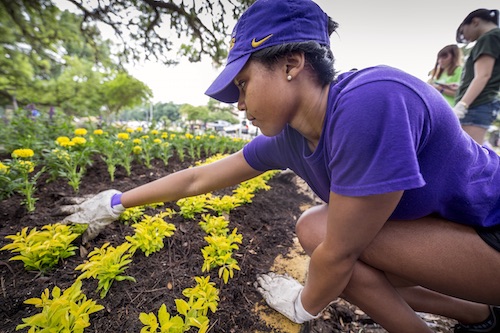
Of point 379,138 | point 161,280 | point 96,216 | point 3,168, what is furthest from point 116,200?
point 379,138

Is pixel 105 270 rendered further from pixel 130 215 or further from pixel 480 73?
pixel 480 73

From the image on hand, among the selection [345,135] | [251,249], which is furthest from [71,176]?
[345,135]

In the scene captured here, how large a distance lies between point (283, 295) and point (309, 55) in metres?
1.15

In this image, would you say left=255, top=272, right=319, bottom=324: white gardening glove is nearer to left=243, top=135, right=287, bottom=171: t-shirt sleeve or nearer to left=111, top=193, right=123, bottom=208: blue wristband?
left=243, top=135, right=287, bottom=171: t-shirt sleeve

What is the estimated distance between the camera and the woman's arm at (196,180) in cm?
133

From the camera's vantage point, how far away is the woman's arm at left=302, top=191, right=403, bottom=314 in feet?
2.37

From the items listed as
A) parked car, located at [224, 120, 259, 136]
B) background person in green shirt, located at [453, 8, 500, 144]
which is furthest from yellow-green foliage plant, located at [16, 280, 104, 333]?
parked car, located at [224, 120, 259, 136]

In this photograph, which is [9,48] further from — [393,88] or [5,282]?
[393,88]

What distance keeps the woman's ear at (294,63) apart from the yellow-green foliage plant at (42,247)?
142 centimetres

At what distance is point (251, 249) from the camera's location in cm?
166

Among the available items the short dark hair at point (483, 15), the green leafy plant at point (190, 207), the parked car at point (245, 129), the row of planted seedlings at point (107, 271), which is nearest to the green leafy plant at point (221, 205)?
the green leafy plant at point (190, 207)

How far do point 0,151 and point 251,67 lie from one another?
12.2 feet

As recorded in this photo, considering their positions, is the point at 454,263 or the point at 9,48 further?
the point at 9,48

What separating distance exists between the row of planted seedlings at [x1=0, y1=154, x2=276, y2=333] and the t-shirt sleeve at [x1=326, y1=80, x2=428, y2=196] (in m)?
0.77
